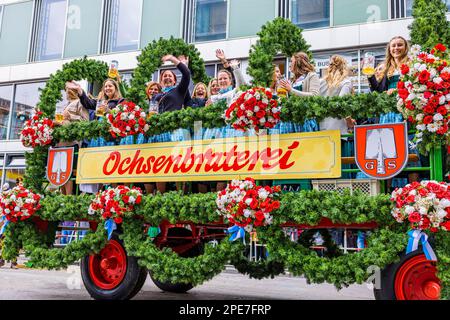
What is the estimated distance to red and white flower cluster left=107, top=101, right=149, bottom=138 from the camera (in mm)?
6215

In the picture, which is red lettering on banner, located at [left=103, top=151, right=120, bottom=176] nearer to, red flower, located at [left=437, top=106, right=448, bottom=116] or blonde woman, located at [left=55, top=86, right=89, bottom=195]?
blonde woman, located at [left=55, top=86, right=89, bottom=195]

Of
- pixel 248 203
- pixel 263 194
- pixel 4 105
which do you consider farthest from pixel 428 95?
pixel 4 105

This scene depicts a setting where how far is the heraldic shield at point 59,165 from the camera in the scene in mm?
6965

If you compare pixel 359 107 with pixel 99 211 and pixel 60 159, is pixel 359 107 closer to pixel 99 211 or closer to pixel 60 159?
pixel 99 211

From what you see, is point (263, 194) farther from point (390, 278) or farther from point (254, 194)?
point (390, 278)

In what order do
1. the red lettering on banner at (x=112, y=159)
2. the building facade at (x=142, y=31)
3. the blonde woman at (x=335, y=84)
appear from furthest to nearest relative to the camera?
the building facade at (x=142, y=31) < the red lettering on banner at (x=112, y=159) < the blonde woman at (x=335, y=84)

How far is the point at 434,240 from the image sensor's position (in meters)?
4.39

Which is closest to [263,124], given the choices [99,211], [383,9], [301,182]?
[301,182]

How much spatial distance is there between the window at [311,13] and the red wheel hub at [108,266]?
34.4 feet

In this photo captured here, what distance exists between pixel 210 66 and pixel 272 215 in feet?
36.6

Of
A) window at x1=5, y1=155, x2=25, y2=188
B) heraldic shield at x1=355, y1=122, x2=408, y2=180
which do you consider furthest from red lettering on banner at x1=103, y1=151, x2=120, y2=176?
window at x1=5, y1=155, x2=25, y2=188

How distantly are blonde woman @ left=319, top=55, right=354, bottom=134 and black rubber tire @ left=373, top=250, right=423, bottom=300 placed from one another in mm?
1664

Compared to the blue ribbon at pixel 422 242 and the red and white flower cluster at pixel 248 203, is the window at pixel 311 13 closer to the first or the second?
the red and white flower cluster at pixel 248 203

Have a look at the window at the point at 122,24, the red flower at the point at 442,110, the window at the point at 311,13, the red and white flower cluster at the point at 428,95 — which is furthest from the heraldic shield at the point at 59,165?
the window at the point at 122,24
